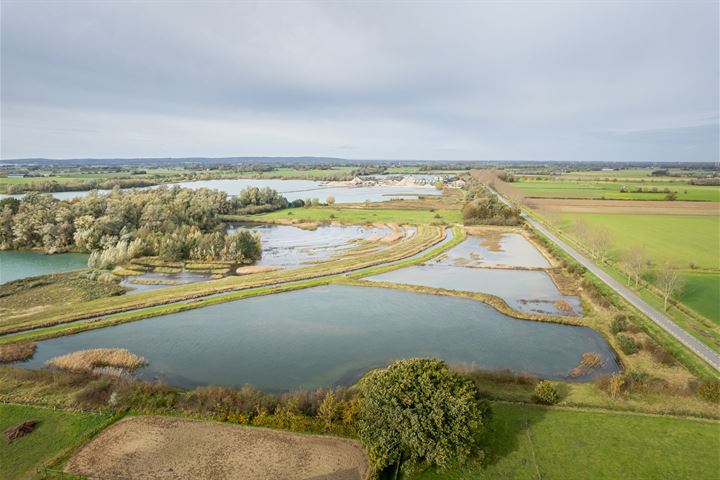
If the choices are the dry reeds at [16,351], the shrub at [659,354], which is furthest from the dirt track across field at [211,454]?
the shrub at [659,354]

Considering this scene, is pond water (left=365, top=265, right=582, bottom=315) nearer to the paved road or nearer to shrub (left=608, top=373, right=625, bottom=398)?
the paved road

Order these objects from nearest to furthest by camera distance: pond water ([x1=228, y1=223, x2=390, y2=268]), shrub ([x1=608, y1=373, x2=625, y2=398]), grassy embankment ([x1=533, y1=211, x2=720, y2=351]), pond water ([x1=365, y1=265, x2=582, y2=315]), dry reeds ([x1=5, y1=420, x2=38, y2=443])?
dry reeds ([x1=5, y1=420, x2=38, y2=443])
shrub ([x1=608, y1=373, x2=625, y2=398])
grassy embankment ([x1=533, y1=211, x2=720, y2=351])
pond water ([x1=365, y1=265, x2=582, y2=315])
pond water ([x1=228, y1=223, x2=390, y2=268])

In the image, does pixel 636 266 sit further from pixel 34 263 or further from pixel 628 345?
pixel 34 263

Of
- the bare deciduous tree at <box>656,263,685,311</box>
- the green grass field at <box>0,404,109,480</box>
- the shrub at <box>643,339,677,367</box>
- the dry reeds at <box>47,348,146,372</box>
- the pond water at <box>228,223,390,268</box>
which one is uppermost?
the pond water at <box>228,223,390,268</box>

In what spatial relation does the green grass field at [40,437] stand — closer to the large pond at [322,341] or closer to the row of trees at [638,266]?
the large pond at [322,341]

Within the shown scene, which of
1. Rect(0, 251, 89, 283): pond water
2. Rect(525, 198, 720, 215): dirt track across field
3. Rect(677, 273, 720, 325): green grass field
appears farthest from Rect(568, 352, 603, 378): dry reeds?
Rect(525, 198, 720, 215): dirt track across field

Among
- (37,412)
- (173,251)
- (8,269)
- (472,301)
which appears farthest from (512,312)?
(8,269)
